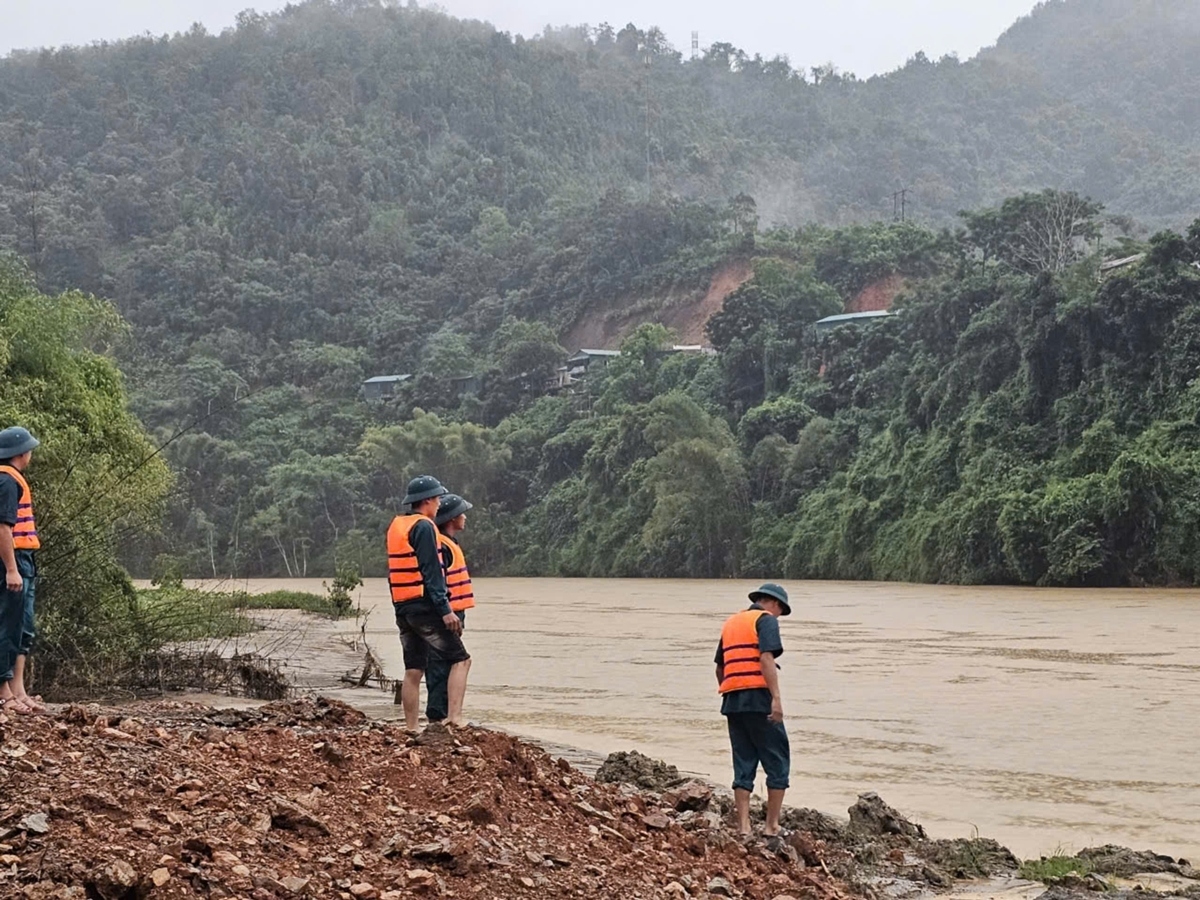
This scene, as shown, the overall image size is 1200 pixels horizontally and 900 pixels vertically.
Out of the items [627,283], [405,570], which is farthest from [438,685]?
[627,283]

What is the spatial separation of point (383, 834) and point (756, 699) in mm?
2746

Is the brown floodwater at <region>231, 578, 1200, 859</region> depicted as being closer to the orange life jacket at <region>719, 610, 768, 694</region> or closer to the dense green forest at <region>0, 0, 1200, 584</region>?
the orange life jacket at <region>719, 610, 768, 694</region>

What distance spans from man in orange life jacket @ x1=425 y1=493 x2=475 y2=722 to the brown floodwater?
2.83m

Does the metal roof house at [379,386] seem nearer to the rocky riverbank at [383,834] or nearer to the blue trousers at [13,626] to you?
the blue trousers at [13,626]

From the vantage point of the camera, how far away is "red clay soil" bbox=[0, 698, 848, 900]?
5.05 metres

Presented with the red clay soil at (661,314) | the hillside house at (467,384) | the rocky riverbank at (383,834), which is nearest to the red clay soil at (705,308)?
the red clay soil at (661,314)

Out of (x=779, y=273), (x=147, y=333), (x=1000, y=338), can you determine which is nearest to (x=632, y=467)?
(x=779, y=273)

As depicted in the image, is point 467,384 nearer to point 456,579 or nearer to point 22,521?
point 456,579

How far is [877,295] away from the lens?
62.6 metres

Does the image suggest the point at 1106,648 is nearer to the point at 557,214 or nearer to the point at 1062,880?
the point at 1062,880

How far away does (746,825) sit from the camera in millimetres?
7832

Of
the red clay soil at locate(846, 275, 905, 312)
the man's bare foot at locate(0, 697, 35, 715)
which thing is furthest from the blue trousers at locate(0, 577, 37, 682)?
the red clay soil at locate(846, 275, 905, 312)

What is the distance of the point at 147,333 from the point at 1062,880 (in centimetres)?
7371

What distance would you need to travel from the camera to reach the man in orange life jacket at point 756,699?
7.89 metres
